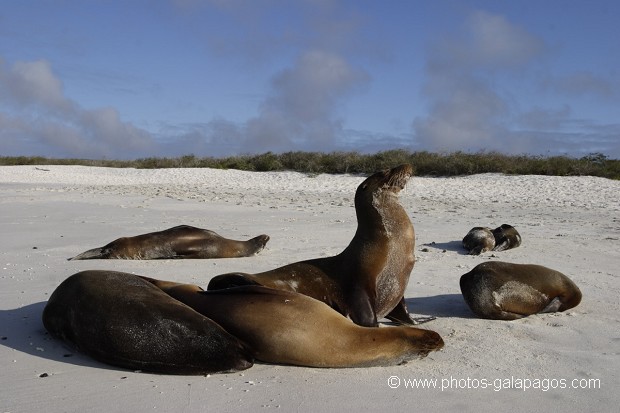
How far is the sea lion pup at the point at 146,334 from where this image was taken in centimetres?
369

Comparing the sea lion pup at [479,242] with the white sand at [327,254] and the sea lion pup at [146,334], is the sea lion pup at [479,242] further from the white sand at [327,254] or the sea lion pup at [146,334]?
the sea lion pup at [146,334]

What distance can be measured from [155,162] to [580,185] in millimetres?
15841

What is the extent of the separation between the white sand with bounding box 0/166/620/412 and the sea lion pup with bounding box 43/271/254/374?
74 mm

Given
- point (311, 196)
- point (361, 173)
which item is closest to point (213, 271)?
point (311, 196)

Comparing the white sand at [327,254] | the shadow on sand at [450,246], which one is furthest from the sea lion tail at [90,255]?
the shadow on sand at [450,246]

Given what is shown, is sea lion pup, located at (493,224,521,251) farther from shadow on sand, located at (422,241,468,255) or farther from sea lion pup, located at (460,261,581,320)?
sea lion pup, located at (460,261,581,320)

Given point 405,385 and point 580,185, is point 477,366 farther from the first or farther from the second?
point 580,185

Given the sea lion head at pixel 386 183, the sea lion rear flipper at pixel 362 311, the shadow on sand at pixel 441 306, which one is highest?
the sea lion head at pixel 386 183

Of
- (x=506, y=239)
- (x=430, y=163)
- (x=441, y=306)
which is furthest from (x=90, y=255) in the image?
(x=430, y=163)

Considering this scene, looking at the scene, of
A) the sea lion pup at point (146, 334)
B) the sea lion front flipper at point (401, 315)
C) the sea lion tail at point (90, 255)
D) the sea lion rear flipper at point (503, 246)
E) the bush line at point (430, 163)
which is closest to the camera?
the sea lion pup at point (146, 334)

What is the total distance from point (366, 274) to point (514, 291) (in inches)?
44.7

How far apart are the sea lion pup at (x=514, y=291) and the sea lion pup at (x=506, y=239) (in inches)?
101

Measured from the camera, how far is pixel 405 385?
11.8 feet

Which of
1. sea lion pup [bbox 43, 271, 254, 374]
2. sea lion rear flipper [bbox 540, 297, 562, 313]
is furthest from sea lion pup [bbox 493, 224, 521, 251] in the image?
sea lion pup [bbox 43, 271, 254, 374]
